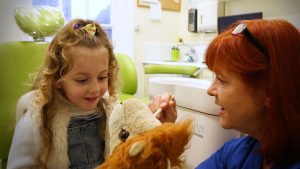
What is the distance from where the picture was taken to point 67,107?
3.19 ft

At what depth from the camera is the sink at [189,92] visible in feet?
3.40

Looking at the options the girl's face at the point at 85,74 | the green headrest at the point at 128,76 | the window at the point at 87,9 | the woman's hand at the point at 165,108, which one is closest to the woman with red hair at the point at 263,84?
the woman's hand at the point at 165,108

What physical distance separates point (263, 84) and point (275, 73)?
0.04 metres

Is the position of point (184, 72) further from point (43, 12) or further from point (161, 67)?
point (43, 12)

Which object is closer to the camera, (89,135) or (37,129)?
(37,129)

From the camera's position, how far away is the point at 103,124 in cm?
103

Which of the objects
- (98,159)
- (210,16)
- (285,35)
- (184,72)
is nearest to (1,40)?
(98,159)

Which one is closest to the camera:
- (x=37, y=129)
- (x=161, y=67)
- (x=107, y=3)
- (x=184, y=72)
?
(x=37, y=129)

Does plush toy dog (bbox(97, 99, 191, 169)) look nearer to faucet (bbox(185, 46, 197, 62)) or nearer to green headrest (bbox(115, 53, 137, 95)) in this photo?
green headrest (bbox(115, 53, 137, 95))

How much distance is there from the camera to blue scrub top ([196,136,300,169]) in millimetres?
742

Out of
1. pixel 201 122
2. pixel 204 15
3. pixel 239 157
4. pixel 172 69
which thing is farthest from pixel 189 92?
pixel 204 15

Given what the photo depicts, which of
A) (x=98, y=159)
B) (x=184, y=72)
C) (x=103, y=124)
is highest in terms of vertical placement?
(x=184, y=72)

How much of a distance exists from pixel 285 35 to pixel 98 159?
723mm

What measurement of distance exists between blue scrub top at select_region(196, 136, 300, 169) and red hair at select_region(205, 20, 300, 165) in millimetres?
71
